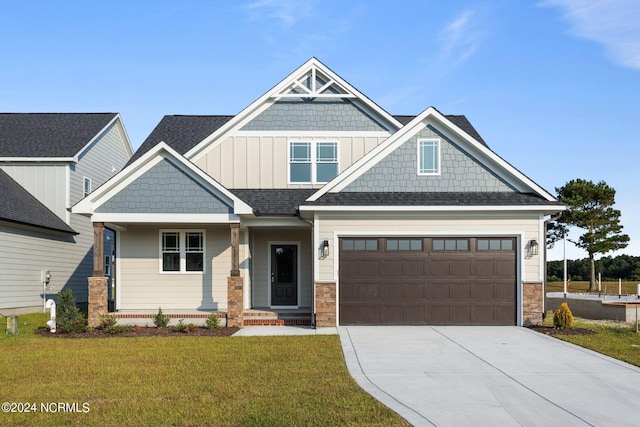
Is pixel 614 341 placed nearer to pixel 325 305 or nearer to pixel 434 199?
pixel 434 199

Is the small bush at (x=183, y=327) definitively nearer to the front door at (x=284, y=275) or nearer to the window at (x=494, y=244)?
the front door at (x=284, y=275)

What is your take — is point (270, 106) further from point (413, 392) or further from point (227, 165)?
point (413, 392)

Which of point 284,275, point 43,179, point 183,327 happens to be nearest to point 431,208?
point 284,275

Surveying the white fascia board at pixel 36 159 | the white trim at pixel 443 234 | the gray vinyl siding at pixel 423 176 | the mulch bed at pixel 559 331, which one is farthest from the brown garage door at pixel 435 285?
the white fascia board at pixel 36 159

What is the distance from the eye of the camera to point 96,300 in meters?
15.6

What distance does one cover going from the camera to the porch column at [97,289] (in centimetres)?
1553

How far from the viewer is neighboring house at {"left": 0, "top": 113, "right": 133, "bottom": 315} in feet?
65.8

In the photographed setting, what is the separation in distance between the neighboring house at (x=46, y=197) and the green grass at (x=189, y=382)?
7697mm

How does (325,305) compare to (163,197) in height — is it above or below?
below

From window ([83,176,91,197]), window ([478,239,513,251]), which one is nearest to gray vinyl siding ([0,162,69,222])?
window ([83,176,91,197])

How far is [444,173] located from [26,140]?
17.9 m

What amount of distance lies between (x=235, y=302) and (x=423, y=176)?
6235mm

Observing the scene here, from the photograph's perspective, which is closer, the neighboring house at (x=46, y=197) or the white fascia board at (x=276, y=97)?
the white fascia board at (x=276, y=97)

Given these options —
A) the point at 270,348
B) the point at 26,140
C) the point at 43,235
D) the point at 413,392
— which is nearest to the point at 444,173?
the point at 270,348
